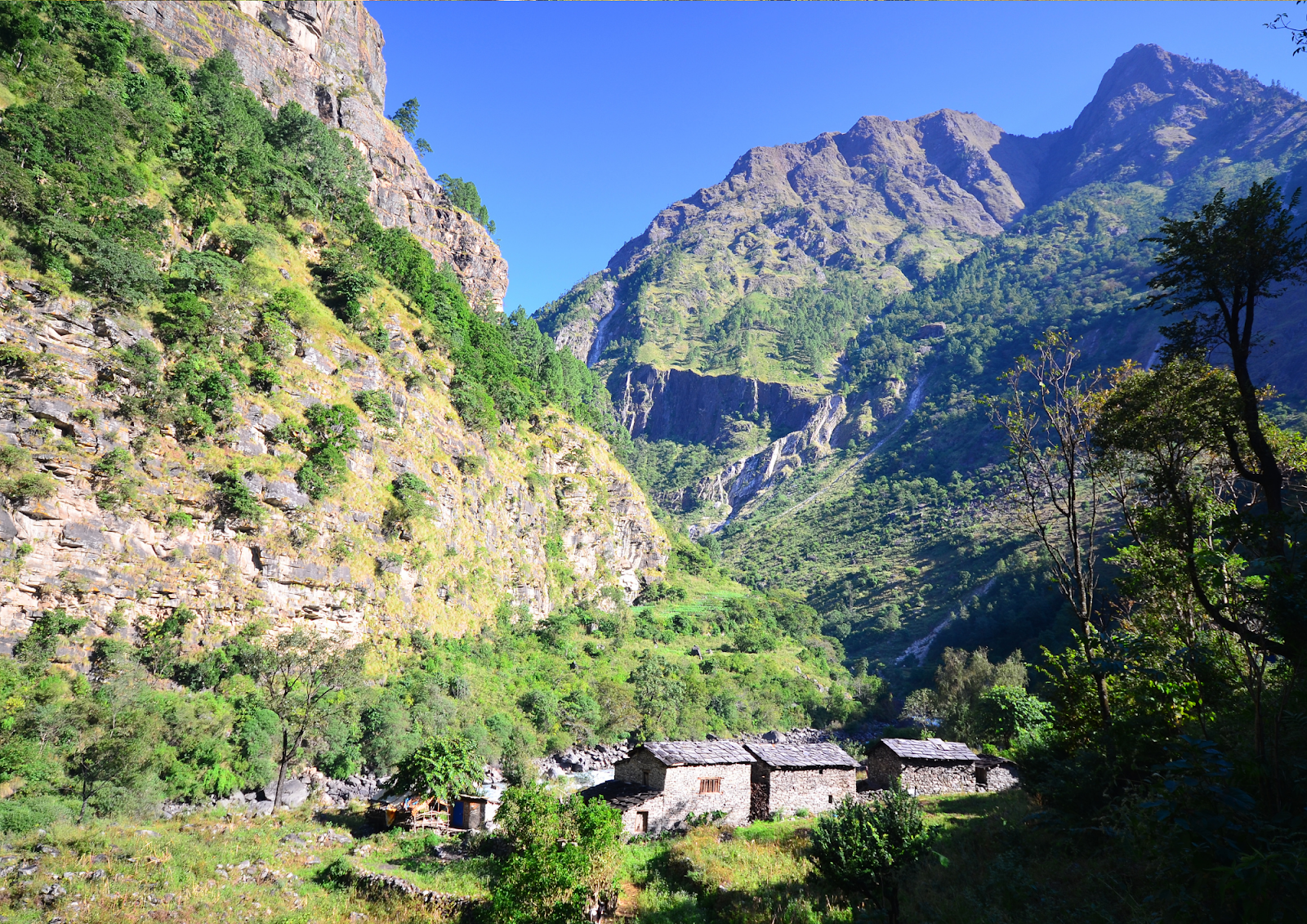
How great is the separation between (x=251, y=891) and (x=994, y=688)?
4481 cm

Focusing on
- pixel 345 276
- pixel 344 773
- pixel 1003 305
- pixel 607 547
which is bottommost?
pixel 344 773

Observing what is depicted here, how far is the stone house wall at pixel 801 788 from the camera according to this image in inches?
1214

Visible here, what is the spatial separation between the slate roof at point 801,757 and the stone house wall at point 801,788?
0.25 metres

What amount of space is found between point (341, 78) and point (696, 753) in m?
90.4

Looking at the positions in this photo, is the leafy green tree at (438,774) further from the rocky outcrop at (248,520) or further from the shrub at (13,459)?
the shrub at (13,459)

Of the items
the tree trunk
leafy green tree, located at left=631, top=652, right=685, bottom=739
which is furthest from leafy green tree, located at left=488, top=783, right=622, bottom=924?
leafy green tree, located at left=631, top=652, right=685, bottom=739

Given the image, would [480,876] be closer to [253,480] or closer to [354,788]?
[354,788]

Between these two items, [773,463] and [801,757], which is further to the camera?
[773,463]

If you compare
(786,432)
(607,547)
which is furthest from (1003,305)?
(607,547)

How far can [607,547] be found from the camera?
78688mm

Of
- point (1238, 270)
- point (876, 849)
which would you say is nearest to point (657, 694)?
point (876, 849)

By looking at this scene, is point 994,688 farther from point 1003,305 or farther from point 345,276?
point 1003,305

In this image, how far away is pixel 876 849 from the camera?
15383mm

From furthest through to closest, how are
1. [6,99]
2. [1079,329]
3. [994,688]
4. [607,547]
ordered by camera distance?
[1079,329] → [607,547] → [994,688] → [6,99]
